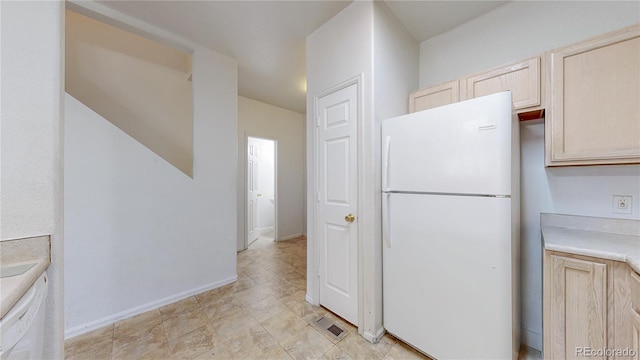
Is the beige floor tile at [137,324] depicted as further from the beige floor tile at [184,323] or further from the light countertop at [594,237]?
the light countertop at [594,237]

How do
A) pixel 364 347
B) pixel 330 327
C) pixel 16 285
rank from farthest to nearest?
pixel 330 327
pixel 364 347
pixel 16 285

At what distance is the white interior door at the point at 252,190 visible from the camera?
4043 mm

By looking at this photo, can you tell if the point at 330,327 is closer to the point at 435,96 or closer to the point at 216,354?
the point at 216,354

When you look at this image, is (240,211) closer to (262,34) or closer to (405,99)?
(262,34)

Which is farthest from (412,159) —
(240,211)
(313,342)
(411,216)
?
(240,211)

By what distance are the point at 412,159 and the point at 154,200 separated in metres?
2.29

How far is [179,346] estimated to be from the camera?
1.62 meters

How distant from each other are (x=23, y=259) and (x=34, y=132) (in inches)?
18.7

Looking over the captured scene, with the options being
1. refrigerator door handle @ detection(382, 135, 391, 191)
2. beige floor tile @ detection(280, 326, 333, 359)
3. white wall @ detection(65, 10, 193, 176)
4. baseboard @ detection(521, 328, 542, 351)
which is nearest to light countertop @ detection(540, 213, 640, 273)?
baseboard @ detection(521, 328, 542, 351)

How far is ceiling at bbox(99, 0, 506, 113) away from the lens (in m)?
1.83

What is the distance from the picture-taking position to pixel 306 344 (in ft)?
5.37

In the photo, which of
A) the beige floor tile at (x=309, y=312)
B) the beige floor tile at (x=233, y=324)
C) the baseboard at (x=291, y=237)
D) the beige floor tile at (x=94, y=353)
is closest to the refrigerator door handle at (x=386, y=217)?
the beige floor tile at (x=309, y=312)

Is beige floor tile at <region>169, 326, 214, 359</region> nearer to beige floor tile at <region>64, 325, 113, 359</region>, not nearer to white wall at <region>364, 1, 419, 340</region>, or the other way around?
beige floor tile at <region>64, 325, 113, 359</region>

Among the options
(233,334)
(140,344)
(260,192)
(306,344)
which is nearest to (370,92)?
(306,344)
